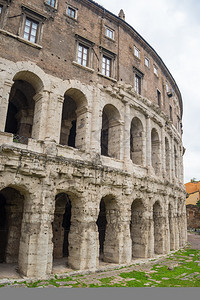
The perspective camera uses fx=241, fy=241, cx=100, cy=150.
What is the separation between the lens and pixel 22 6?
1103 centimetres

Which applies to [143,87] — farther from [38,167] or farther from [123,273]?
[123,273]

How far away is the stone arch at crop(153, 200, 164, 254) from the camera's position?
1555 centimetres

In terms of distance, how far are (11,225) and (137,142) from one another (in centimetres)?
888

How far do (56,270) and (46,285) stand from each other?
1670mm

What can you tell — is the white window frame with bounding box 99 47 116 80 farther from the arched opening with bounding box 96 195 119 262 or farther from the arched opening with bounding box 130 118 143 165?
the arched opening with bounding box 96 195 119 262

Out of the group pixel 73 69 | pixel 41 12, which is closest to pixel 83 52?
pixel 73 69

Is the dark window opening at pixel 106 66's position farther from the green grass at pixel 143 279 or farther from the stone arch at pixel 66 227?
the green grass at pixel 143 279

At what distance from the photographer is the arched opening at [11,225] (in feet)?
37.0

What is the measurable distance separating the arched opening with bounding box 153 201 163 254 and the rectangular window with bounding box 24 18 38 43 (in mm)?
12063

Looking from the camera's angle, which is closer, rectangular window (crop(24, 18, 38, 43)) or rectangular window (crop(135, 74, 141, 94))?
rectangular window (crop(24, 18, 38, 43))

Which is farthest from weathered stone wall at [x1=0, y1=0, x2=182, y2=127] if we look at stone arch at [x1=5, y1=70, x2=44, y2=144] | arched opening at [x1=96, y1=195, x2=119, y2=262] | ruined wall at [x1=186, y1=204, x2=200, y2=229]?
ruined wall at [x1=186, y1=204, x2=200, y2=229]

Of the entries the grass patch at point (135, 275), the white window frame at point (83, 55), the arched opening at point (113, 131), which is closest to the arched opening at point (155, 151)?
the arched opening at point (113, 131)

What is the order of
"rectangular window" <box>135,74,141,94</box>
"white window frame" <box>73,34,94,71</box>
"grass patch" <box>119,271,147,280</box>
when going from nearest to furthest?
"grass patch" <box>119,271,147,280</box>, "white window frame" <box>73,34,94,71</box>, "rectangular window" <box>135,74,141,94</box>

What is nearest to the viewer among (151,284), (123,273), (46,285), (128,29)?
(46,285)
